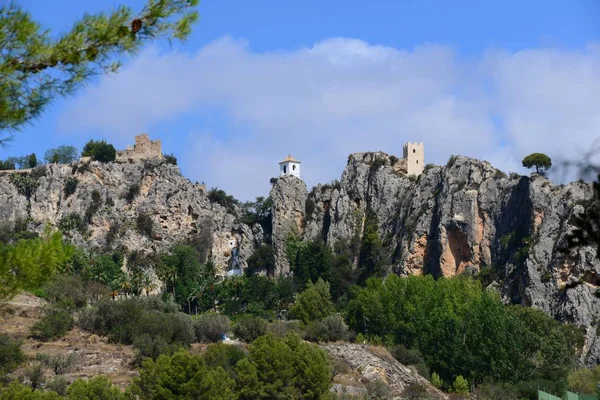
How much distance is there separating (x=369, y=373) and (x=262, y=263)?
1510 inches

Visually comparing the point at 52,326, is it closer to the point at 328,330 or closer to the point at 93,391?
the point at 328,330

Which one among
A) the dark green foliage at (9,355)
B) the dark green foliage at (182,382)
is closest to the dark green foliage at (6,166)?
the dark green foliage at (9,355)

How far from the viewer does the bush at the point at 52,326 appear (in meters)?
68.2

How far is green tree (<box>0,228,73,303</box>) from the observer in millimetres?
14250

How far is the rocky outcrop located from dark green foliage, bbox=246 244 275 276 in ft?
105

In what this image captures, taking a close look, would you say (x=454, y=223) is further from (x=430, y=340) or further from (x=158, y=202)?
(x=158, y=202)

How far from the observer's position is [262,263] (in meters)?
103

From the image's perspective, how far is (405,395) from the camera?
63531mm

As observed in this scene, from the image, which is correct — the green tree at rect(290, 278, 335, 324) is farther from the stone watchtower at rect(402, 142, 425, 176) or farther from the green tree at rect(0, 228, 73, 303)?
the green tree at rect(0, 228, 73, 303)

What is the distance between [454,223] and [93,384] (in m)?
48.9

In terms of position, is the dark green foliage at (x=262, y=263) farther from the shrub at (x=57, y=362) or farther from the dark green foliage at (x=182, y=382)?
the dark green foliage at (x=182, y=382)

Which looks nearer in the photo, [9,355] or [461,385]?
[9,355]

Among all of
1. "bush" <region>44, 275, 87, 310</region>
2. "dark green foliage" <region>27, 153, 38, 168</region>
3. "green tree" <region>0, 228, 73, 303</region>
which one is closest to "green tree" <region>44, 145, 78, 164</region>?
"dark green foliage" <region>27, 153, 38, 168</region>

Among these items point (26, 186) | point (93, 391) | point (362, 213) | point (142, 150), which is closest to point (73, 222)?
point (26, 186)
